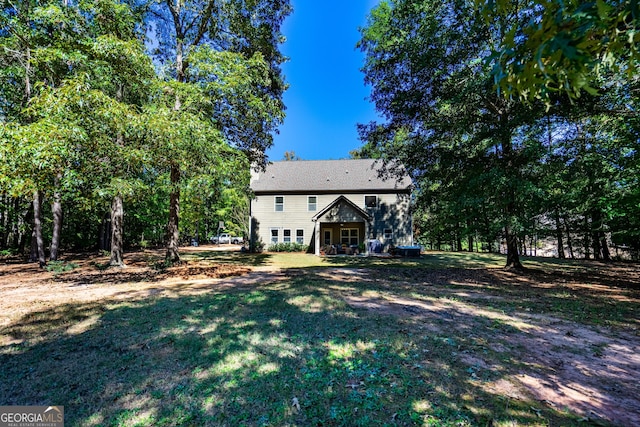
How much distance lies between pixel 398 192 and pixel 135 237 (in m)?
25.0

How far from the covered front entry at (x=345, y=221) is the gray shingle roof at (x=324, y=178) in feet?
8.19

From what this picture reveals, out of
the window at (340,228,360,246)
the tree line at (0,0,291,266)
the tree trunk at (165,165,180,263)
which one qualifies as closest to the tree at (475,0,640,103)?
the tree line at (0,0,291,266)

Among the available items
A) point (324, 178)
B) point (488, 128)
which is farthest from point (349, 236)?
point (488, 128)

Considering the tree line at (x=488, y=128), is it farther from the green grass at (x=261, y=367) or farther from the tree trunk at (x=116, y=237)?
the tree trunk at (x=116, y=237)

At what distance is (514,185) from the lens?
888 centimetres

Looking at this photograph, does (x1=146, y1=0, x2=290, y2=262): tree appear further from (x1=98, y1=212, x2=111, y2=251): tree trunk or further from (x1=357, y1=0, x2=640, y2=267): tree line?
(x1=98, y1=212, x2=111, y2=251): tree trunk

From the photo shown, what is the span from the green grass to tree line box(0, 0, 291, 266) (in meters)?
4.08

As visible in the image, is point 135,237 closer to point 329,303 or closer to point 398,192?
point 398,192

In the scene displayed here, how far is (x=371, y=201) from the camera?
74.7 feet

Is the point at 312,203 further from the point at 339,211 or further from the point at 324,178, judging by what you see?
the point at 339,211

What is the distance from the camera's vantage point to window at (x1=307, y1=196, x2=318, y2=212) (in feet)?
76.2

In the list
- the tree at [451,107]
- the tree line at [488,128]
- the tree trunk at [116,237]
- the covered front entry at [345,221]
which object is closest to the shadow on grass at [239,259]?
the tree trunk at [116,237]

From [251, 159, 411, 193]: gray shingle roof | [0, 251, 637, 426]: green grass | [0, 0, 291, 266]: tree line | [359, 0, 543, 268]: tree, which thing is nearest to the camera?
[0, 251, 637, 426]: green grass

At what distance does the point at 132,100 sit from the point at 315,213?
14.3m
